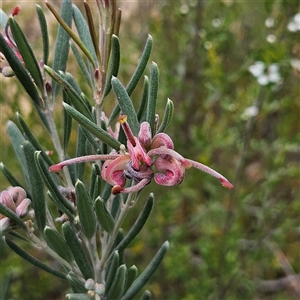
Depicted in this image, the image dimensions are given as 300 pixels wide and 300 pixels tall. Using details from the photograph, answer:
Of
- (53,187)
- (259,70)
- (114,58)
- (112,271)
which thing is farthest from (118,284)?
(259,70)

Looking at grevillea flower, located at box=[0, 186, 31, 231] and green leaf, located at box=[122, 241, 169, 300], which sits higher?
grevillea flower, located at box=[0, 186, 31, 231]

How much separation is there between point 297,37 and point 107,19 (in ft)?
2.86

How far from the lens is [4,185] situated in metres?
1.37

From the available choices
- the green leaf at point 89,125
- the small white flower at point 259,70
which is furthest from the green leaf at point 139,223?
the small white flower at point 259,70

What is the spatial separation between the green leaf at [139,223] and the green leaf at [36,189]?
0.11 m

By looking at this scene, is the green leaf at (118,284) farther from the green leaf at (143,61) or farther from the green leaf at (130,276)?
the green leaf at (143,61)

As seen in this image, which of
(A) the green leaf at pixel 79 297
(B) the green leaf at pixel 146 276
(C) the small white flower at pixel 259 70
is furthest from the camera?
(C) the small white flower at pixel 259 70

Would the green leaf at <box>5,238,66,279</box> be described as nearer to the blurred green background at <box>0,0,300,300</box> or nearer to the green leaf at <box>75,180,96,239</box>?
the green leaf at <box>75,180,96,239</box>

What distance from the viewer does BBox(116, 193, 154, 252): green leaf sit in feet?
1.67

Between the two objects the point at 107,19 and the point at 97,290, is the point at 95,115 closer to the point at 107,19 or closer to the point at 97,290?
the point at 107,19

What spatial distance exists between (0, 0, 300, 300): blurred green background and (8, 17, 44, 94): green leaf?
62cm

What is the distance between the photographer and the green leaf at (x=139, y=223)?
1.67 ft

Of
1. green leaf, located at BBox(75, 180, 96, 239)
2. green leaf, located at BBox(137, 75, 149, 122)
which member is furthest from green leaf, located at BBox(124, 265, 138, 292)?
green leaf, located at BBox(137, 75, 149, 122)

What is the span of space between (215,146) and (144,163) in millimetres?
1012
